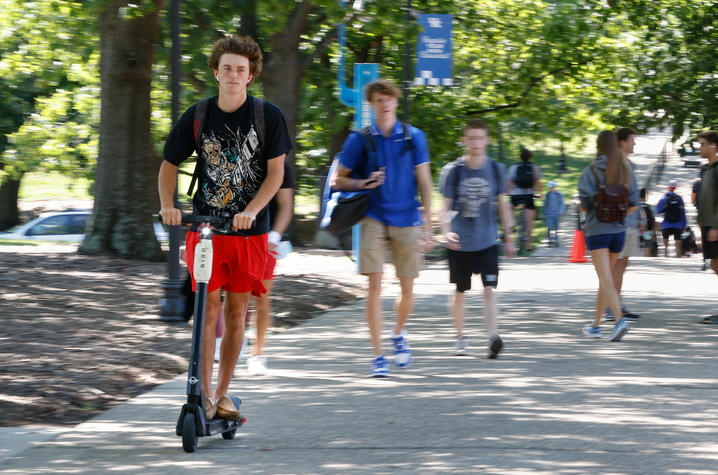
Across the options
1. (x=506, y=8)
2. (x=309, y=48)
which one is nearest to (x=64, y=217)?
(x=309, y=48)

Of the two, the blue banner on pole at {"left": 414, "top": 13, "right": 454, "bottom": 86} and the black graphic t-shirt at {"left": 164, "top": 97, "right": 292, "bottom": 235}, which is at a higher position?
the blue banner on pole at {"left": 414, "top": 13, "right": 454, "bottom": 86}

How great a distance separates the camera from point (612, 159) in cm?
970

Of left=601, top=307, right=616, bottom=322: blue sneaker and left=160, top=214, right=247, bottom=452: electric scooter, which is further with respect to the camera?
left=601, top=307, right=616, bottom=322: blue sneaker

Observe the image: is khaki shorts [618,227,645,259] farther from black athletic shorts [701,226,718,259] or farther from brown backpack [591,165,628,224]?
brown backpack [591,165,628,224]

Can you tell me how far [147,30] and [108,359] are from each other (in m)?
7.62

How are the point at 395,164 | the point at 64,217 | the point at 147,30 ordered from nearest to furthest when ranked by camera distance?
the point at 395,164
the point at 147,30
the point at 64,217

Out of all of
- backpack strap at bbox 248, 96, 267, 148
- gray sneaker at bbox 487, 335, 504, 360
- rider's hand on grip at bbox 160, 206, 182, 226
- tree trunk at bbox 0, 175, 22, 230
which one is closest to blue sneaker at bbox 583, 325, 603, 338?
gray sneaker at bbox 487, 335, 504, 360

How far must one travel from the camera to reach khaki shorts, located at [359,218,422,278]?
25.6 feet

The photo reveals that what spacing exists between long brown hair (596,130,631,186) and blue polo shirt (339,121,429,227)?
241cm

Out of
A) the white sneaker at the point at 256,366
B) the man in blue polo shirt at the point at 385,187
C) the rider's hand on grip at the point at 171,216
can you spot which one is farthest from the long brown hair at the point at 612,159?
the rider's hand on grip at the point at 171,216

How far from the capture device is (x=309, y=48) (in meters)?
Answer: 20.4

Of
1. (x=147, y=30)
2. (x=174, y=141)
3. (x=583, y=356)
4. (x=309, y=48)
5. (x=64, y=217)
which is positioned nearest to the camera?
(x=174, y=141)

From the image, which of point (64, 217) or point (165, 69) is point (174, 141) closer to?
point (165, 69)

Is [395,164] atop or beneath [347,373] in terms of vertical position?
atop
